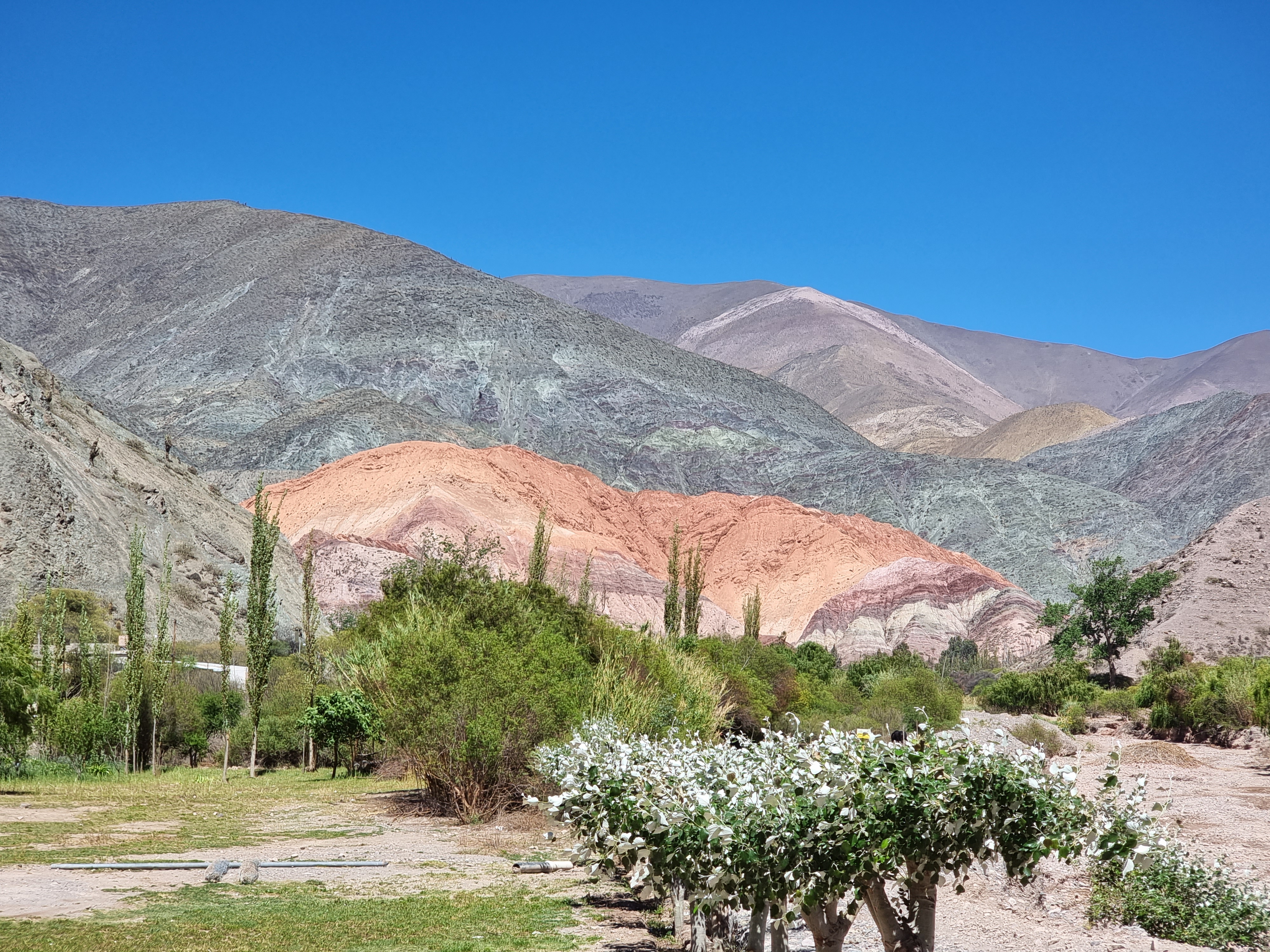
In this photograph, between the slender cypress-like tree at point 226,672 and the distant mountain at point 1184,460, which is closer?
the slender cypress-like tree at point 226,672

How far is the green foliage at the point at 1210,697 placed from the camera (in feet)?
119

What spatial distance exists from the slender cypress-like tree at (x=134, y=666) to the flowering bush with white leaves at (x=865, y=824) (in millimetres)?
24344

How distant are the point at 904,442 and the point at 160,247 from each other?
404ft

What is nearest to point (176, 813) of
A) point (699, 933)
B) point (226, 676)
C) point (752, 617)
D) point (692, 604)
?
point (226, 676)

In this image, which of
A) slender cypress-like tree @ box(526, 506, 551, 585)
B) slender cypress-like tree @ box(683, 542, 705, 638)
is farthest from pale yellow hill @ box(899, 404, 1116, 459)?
slender cypress-like tree @ box(526, 506, 551, 585)

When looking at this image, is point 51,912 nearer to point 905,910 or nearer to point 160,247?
point 905,910

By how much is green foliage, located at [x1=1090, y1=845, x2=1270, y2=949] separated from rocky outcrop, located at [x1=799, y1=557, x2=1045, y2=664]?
58398 millimetres

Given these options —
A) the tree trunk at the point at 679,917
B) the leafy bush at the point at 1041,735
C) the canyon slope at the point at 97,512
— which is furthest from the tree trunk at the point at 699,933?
the canyon slope at the point at 97,512

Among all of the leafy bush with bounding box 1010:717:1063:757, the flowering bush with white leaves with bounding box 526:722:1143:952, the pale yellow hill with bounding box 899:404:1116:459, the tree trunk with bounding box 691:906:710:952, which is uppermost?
the pale yellow hill with bounding box 899:404:1116:459

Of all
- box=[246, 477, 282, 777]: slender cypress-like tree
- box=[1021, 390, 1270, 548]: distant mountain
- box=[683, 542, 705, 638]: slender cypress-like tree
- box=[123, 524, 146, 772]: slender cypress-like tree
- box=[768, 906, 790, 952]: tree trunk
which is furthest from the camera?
box=[1021, 390, 1270, 548]: distant mountain

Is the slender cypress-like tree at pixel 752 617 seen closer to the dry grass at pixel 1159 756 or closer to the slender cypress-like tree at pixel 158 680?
the dry grass at pixel 1159 756

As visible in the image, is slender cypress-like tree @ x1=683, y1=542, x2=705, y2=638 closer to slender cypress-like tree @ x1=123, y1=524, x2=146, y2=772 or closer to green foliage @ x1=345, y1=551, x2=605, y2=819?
slender cypress-like tree @ x1=123, y1=524, x2=146, y2=772

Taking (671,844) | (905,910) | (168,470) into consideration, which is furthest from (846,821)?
(168,470)

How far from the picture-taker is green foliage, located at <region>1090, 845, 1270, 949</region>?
12.8 meters
